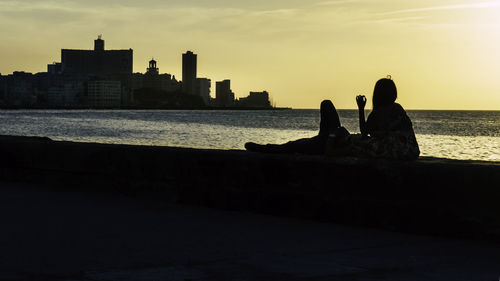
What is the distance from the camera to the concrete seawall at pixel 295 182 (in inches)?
271

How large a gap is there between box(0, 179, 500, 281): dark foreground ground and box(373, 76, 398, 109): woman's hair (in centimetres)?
148

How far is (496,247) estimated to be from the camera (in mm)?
6527

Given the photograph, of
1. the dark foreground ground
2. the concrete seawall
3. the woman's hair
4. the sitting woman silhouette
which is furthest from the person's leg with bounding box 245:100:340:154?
the dark foreground ground

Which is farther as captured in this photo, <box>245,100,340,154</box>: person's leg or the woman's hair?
<box>245,100,340,154</box>: person's leg

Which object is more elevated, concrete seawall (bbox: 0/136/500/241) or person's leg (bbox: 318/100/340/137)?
person's leg (bbox: 318/100/340/137)

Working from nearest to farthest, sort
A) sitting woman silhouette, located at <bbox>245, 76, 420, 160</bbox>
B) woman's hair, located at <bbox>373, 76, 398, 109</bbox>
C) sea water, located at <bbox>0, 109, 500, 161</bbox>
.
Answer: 1. sitting woman silhouette, located at <bbox>245, 76, 420, 160</bbox>
2. woman's hair, located at <bbox>373, 76, 398, 109</bbox>
3. sea water, located at <bbox>0, 109, 500, 161</bbox>

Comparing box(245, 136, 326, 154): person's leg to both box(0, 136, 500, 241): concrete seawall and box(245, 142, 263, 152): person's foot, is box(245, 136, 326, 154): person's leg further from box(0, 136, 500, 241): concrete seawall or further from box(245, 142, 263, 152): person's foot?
box(0, 136, 500, 241): concrete seawall

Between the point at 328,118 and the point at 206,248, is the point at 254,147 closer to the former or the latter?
the point at 328,118

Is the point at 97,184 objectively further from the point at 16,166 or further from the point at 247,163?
the point at 247,163

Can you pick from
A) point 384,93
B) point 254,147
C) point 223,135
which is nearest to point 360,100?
point 384,93

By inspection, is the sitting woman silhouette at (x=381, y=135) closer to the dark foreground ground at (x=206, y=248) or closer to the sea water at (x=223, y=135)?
the dark foreground ground at (x=206, y=248)

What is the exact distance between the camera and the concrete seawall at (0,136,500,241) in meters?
6.89

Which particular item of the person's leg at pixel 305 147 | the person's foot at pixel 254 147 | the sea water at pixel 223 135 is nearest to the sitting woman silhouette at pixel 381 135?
the person's leg at pixel 305 147

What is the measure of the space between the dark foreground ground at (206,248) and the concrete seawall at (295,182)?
0.19m
